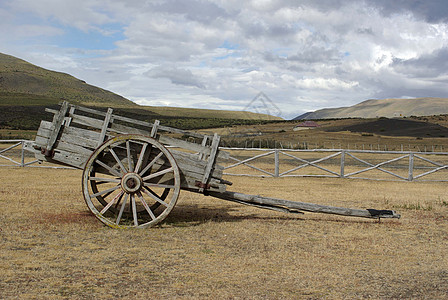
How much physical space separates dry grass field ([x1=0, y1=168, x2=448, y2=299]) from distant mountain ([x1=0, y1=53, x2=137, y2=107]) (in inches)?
4569

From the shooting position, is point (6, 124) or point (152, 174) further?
point (6, 124)

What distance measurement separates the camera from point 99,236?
7.85 metres

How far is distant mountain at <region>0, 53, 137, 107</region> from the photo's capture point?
133000 mm

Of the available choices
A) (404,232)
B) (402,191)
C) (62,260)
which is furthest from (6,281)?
(402,191)

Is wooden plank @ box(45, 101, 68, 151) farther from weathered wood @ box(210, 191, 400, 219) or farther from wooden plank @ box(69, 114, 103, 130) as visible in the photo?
weathered wood @ box(210, 191, 400, 219)

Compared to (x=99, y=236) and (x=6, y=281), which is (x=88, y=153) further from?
(x=6, y=281)

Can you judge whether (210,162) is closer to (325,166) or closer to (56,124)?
(56,124)

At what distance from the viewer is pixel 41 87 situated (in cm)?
14712

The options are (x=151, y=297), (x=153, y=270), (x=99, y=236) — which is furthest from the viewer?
(x=99, y=236)

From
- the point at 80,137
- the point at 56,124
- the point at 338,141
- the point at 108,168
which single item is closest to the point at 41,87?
the point at 338,141

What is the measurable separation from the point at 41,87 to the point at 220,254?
507ft

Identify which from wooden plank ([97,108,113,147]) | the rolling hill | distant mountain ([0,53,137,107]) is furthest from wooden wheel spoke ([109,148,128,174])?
distant mountain ([0,53,137,107])

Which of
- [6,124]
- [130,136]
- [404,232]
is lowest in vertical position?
[6,124]

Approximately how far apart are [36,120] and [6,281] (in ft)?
270
